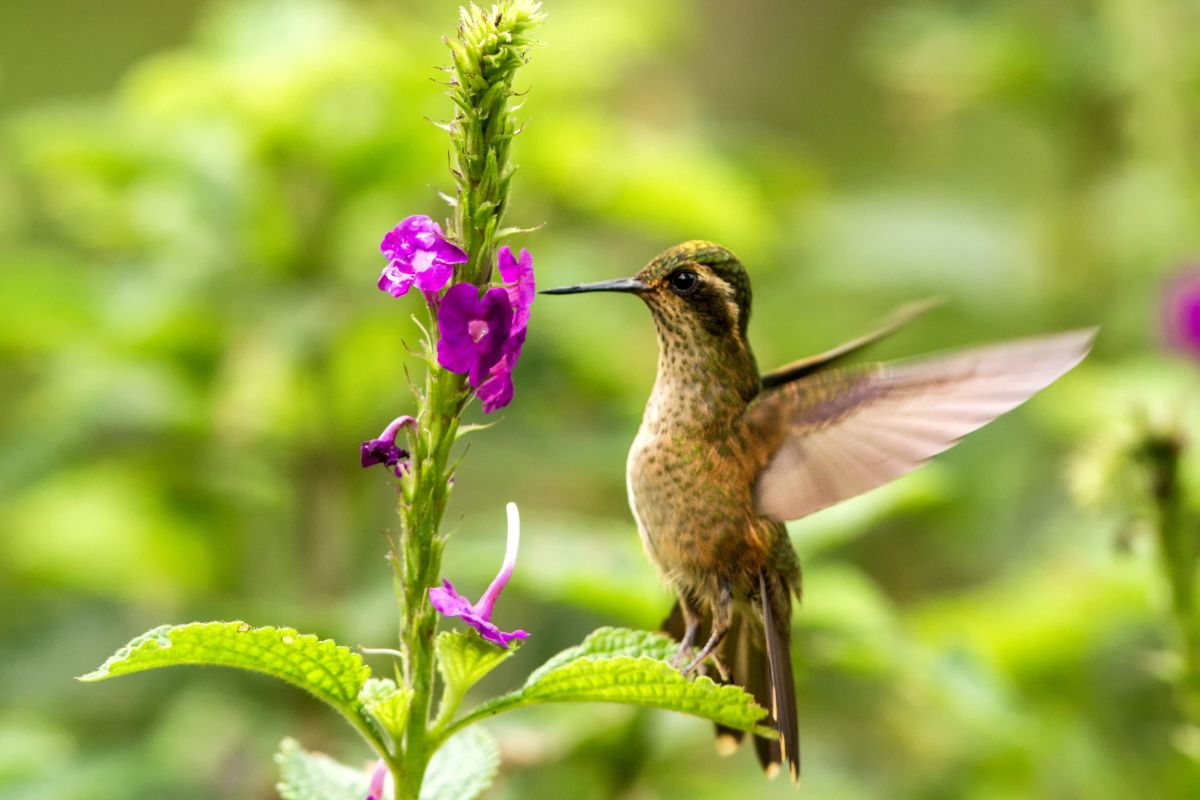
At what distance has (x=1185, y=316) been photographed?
8.64 feet

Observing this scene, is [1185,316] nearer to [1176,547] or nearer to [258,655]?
[1176,547]

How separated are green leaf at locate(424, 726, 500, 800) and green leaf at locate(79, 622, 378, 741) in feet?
0.46

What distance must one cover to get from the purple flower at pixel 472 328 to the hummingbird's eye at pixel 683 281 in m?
0.43

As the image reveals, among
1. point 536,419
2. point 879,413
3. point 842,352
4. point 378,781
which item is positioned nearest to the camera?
point 378,781

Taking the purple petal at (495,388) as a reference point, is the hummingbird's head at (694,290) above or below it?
above

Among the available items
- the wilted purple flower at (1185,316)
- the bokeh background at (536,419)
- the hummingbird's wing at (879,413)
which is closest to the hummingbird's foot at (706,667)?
the hummingbird's wing at (879,413)

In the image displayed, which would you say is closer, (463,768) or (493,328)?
(493,328)

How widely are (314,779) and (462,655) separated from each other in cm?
24

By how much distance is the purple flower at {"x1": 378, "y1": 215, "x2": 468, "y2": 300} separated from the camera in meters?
0.97

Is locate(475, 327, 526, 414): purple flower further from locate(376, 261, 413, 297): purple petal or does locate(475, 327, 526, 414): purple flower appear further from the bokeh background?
the bokeh background

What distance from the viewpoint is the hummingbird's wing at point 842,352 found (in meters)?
1.42

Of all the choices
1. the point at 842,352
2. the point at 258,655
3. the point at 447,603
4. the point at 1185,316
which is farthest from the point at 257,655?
the point at 1185,316

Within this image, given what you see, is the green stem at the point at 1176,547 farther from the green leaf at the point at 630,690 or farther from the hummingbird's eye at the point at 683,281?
the green leaf at the point at 630,690

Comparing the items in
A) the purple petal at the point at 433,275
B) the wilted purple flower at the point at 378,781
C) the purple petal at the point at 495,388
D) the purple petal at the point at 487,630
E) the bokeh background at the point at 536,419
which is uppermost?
the bokeh background at the point at 536,419
